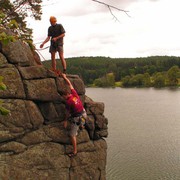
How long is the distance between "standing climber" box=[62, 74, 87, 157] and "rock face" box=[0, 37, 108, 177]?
0.33m

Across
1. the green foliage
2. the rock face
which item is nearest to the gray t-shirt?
the rock face

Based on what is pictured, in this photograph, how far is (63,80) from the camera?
46.1 ft

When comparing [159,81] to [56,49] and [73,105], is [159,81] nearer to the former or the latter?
[56,49]

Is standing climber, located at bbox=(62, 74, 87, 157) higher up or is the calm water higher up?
standing climber, located at bbox=(62, 74, 87, 157)

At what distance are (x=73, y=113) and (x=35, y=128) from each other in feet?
6.47

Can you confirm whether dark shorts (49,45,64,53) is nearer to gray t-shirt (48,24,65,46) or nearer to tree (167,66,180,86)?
gray t-shirt (48,24,65,46)

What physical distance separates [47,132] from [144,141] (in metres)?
24.6

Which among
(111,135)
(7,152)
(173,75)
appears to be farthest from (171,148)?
(173,75)

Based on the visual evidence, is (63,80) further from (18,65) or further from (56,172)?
(56,172)

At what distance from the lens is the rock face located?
12.2 metres

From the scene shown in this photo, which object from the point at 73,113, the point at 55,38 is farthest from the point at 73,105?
the point at 55,38

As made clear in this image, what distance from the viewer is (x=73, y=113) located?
13.3m

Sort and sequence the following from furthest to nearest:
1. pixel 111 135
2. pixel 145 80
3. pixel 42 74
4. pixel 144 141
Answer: pixel 145 80, pixel 111 135, pixel 144 141, pixel 42 74

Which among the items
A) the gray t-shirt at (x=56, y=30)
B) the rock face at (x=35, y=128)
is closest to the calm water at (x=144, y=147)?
the rock face at (x=35, y=128)
